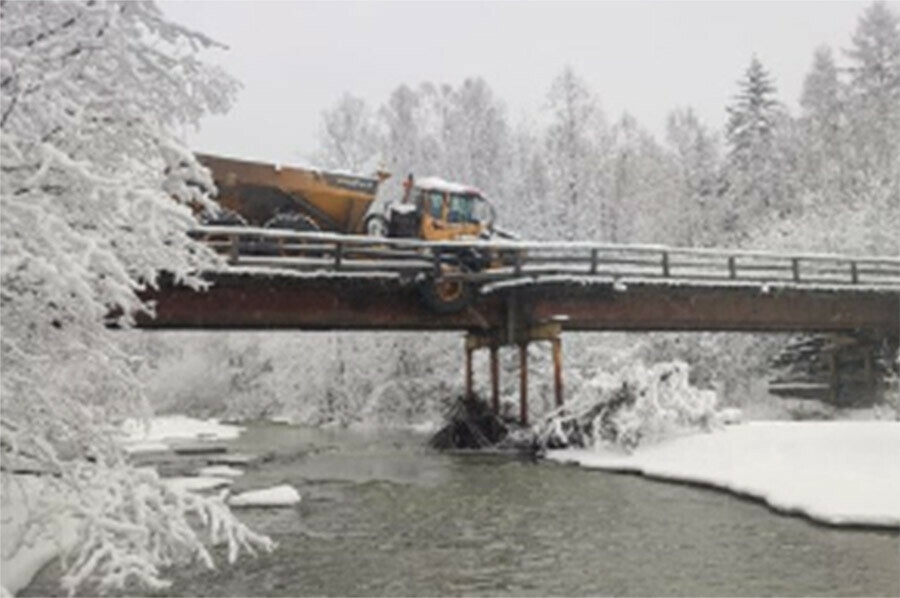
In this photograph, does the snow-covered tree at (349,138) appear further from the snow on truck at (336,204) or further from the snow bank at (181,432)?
the snow on truck at (336,204)

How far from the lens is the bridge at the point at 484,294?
21578mm

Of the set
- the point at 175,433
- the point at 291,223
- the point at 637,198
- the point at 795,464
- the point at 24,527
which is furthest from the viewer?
the point at 637,198

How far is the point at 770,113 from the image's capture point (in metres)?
61.9

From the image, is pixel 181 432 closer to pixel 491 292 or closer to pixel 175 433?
pixel 175 433

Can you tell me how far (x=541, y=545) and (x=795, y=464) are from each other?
6605mm

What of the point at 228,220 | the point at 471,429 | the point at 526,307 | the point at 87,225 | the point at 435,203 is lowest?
the point at 471,429

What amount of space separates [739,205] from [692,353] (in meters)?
21.6

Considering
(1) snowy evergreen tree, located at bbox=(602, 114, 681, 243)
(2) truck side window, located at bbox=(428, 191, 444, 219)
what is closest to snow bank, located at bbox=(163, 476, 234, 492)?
(2) truck side window, located at bbox=(428, 191, 444, 219)

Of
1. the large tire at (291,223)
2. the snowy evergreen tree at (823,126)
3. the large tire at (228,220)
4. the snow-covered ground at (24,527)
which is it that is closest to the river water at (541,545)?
the snow-covered ground at (24,527)

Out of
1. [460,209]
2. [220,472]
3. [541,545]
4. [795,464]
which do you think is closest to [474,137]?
[460,209]

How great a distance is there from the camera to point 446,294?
79.7ft

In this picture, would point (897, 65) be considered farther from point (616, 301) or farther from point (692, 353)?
point (616, 301)

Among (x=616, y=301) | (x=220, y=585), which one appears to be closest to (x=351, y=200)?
(x=616, y=301)

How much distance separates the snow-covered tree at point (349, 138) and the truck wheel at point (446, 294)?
117 ft
